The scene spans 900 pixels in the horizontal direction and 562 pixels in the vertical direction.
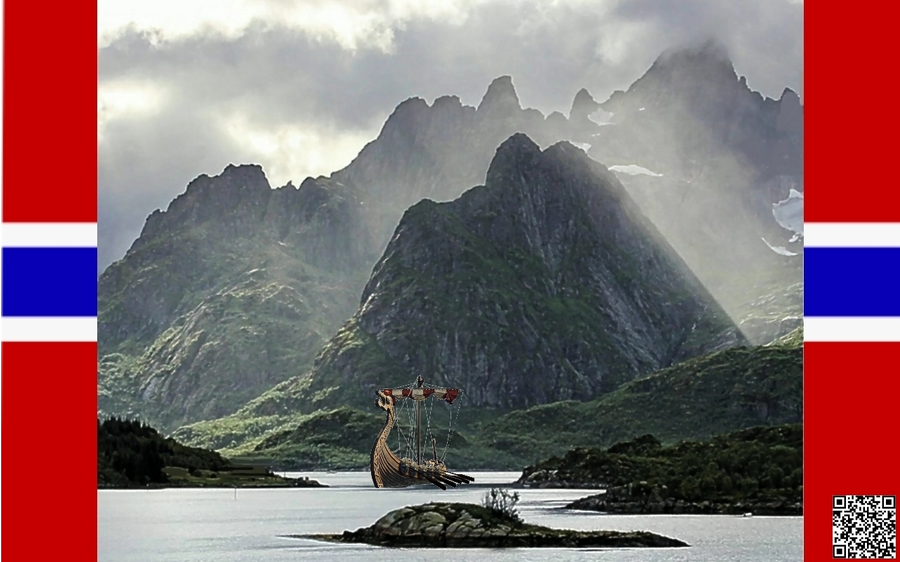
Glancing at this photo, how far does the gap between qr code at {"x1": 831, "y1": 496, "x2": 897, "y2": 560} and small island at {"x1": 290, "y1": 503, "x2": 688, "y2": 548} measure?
274ft

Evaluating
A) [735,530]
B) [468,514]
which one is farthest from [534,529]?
[735,530]

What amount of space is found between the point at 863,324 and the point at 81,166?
44.8 feet

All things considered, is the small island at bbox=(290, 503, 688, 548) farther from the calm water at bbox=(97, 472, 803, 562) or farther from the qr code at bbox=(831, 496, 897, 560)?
the qr code at bbox=(831, 496, 897, 560)

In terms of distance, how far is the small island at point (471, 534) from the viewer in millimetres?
108125

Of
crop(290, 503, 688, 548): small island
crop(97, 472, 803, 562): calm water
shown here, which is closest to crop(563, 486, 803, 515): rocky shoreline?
crop(97, 472, 803, 562): calm water

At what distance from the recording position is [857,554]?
22.6 meters

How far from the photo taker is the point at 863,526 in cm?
2247

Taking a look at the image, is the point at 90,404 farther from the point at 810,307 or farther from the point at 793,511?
the point at 793,511

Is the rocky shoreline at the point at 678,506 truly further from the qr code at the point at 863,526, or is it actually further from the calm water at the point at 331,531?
the qr code at the point at 863,526

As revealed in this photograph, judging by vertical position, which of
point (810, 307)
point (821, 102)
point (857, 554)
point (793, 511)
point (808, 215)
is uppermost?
point (821, 102)

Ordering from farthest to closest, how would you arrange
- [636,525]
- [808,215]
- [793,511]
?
[793,511] < [636,525] < [808,215]

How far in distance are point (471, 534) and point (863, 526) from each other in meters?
91.3

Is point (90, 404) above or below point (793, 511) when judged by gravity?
above

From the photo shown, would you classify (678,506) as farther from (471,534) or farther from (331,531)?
(471,534)
